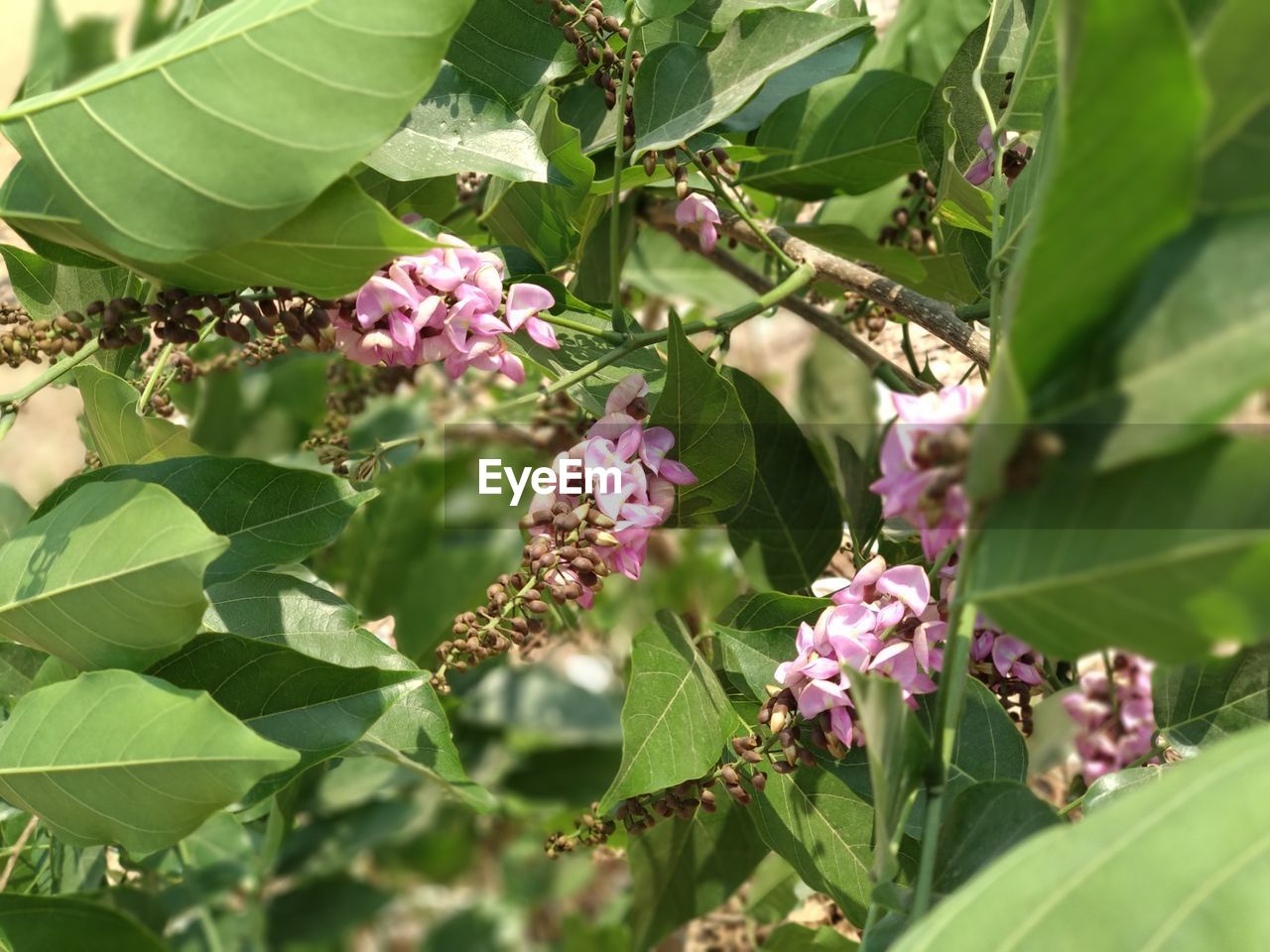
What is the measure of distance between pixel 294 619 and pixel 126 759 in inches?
5.4

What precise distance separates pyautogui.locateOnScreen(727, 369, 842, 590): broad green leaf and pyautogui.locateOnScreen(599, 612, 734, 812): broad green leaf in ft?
0.49

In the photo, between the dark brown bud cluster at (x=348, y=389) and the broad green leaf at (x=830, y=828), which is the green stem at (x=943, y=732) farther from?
the dark brown bud cluster at (x=348, y=389)

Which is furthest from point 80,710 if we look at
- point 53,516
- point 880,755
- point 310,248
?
point 880,755

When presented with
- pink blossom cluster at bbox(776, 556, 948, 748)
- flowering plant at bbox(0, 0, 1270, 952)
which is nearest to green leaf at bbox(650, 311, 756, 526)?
flowering plant at bbox(0, 0, 1270, 952)

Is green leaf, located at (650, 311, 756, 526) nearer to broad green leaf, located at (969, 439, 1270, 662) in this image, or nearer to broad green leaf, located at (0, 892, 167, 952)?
broad green leaf, located at (969, 439, 1270, 662)

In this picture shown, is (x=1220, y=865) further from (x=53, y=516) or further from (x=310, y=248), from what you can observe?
(x=53, y=516)

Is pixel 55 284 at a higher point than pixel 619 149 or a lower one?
lower

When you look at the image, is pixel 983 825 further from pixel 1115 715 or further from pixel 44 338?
pixel 44 338

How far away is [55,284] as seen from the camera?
67 cm

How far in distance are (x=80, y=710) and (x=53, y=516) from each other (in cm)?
9

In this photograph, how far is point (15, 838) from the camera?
0.76m

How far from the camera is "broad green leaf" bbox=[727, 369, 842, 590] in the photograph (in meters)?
0.74

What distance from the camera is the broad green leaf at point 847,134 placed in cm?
75

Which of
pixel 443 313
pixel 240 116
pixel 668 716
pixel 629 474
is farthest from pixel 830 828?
pixel 240 116
